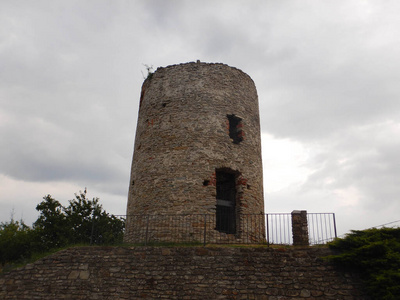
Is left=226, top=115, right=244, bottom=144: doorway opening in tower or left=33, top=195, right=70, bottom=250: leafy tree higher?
left=226, top=115, right=244, bottom=144: doorway opening in tower

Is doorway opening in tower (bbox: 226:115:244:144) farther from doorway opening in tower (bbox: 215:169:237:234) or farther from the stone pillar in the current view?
the stone pillar

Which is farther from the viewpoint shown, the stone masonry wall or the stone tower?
the stone tower

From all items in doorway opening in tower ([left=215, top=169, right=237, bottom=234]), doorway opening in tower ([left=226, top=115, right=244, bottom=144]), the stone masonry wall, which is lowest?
the stone masonry wall

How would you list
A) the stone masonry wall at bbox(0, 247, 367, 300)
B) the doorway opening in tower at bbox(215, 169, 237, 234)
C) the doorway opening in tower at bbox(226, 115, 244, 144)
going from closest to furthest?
1. the stone masonry wall at bbox(0, 247, 367, 300)
2. the doorway opening in tower at bbox(215, 169, 237, 234)
3. the doorway opening in tower at bbox(226, 115, 244, 144)

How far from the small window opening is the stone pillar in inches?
149

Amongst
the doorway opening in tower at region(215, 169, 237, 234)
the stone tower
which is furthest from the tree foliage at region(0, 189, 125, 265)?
the doorway opening in tower at region(215, 169, 237, 234)

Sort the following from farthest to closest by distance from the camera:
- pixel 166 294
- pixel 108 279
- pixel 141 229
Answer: pixel 141 229 → pixel 108 279 → pixel 166 294

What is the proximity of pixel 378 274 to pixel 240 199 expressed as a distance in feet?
16.6

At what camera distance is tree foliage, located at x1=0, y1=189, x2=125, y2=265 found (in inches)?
460

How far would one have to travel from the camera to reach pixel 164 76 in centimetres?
1364

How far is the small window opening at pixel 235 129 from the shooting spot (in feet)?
41.9

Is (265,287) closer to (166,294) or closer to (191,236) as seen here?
(166,294)

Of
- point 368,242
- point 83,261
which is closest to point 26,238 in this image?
point 83,261

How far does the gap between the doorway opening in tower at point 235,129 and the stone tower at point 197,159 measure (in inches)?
1.5
